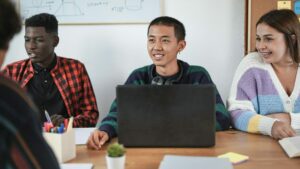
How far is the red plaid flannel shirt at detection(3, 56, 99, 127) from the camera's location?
217 cm

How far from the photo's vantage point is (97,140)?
145 centimetres

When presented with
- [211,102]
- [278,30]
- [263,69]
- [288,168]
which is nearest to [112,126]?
[211,102]

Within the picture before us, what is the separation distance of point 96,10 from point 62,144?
4.89ft

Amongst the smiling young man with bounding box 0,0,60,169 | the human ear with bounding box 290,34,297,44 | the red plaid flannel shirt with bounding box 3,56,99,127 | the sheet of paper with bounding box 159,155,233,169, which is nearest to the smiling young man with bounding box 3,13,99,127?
the red plaid flannel shirt with bounding box 3,56,99,127

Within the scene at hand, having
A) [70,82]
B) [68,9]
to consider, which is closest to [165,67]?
[70,82]

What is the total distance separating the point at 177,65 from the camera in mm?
1986

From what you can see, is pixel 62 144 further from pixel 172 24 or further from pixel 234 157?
pixel 172 24

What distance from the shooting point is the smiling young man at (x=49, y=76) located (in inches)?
83.4

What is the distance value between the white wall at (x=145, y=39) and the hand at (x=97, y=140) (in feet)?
3.91

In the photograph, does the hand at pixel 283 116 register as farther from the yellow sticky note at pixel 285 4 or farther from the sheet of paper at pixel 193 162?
the yellow sticky note at pixel 285 4

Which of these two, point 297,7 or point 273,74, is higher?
point 297,7

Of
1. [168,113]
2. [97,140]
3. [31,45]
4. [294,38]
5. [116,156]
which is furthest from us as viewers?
[31,45]

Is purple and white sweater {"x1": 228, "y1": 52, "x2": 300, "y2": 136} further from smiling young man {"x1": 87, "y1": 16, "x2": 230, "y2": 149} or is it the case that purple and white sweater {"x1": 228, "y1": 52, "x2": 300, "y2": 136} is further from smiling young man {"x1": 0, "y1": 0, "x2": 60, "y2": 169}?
smiling young man {"x1": 0, "y1": 0, "x2": 60, "y2": 169}

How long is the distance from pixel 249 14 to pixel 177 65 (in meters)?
0.79
